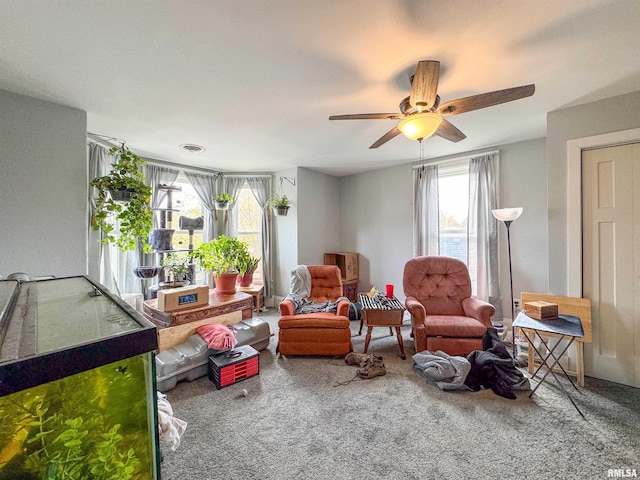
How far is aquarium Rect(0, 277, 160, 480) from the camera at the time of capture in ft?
1.42

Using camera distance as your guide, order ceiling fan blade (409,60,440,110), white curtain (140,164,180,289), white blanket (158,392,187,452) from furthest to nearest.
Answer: white curtain (140,164,180,289)
ceiling fan blade (409,60,440,110)
white blanket (158,392,187,452)

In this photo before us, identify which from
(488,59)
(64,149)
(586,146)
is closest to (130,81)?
(64,149)

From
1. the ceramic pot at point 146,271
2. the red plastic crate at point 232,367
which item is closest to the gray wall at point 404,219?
the red plastic crate at point 232,367

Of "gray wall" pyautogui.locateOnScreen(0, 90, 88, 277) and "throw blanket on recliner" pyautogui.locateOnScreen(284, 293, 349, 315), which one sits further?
"throw blanket on recliner" pyautogui.locateOnScreen(284, 293, 349, 315)

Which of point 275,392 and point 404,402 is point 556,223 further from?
point 275,392

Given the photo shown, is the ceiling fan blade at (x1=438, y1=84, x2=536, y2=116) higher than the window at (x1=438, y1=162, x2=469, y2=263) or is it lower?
higher

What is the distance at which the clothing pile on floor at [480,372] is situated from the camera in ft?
6.96

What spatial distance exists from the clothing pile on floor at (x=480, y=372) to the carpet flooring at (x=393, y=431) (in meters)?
0.08

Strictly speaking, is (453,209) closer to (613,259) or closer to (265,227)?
(613,259)

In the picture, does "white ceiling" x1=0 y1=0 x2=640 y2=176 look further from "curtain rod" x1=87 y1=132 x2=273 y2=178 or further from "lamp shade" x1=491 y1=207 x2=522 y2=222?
"lamp shade" x1=491 y1=207 x2=522 y2=222

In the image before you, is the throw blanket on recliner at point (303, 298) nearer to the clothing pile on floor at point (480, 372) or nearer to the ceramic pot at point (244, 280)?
the ceramic pot at point (244, 280)

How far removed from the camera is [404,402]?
203 centimetres

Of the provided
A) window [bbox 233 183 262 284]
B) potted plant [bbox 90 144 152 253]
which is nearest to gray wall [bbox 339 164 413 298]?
window [bbox 233 183 262 284]

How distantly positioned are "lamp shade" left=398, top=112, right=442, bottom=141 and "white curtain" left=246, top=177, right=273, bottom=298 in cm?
323
